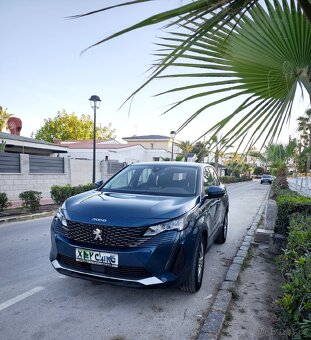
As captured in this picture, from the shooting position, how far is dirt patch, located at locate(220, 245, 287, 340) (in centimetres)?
287

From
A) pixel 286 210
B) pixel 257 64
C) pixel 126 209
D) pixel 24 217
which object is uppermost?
pixel 257 64

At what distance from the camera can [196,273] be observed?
356 centimetres

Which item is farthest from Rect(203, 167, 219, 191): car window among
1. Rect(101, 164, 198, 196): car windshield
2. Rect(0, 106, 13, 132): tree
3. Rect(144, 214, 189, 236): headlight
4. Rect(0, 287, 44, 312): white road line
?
Rect(0, 106, 13, 132): tree

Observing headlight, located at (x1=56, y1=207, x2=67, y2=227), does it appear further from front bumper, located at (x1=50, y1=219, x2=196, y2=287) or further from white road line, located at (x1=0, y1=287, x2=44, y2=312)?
white road line, located at (x1=0, y1=287, x2=44, y2=312)

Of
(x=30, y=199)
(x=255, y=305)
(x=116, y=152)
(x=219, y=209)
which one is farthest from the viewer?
(x=116, y=152)

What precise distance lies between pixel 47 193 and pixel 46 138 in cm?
4372

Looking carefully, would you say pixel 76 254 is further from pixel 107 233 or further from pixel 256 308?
pixel 256 308

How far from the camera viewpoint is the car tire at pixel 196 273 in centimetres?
343

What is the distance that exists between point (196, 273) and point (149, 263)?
33.9 inches

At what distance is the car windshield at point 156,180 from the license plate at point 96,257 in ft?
4.17

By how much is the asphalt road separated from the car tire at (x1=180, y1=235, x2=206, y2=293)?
12cm

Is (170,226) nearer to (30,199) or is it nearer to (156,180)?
(156,180)

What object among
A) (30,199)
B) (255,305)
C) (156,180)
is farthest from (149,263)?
(30,199)

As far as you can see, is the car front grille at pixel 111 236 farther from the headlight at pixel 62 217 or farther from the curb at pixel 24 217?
the curb at pixel 24 217
